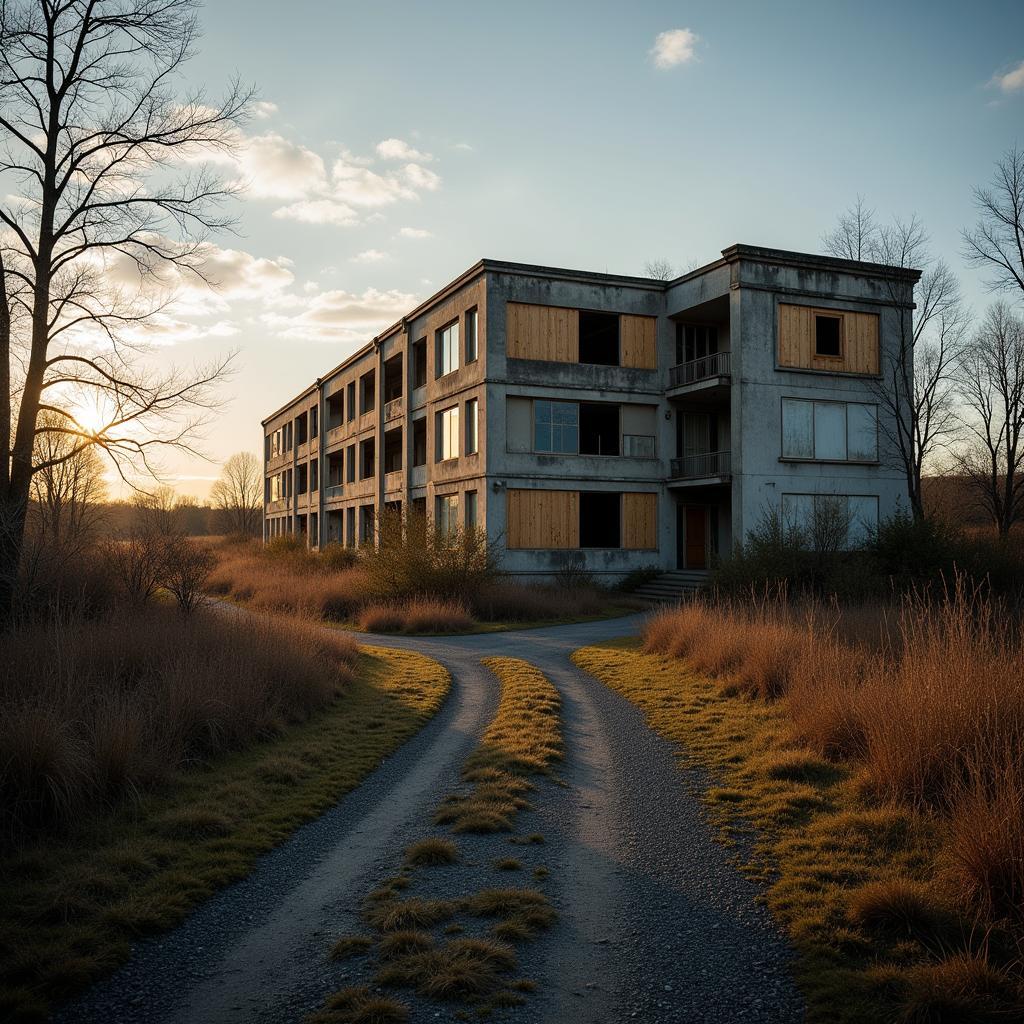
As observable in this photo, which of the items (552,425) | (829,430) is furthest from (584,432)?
(829,430)

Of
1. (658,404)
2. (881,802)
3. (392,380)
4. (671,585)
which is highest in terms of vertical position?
(392,380)

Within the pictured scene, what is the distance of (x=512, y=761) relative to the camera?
8.48 m

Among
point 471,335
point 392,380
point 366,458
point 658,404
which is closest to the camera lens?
point 471,335

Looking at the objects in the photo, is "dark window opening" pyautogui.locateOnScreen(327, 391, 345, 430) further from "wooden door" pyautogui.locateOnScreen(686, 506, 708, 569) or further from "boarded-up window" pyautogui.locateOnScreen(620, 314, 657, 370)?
"wooden door" pyautogui.locateOnScreen(686, 506, 708, 569)

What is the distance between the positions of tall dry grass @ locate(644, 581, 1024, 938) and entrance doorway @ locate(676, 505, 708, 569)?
20.1m

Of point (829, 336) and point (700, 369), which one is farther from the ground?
point (829, 336)

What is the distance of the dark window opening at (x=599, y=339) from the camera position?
104ft

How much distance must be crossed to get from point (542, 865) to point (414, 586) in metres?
18.1

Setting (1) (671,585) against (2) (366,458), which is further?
(2) (366,458)

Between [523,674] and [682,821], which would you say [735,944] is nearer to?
[682,821]

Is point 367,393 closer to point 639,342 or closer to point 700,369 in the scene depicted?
point 639,342

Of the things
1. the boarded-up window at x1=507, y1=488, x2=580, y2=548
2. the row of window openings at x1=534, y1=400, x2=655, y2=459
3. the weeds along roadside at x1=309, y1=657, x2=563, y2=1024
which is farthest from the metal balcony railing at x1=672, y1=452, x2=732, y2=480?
the weeds along roadside at x1=309, y1=657, x2=563, y2=1024

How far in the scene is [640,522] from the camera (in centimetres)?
3102

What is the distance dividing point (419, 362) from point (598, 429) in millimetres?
10542
